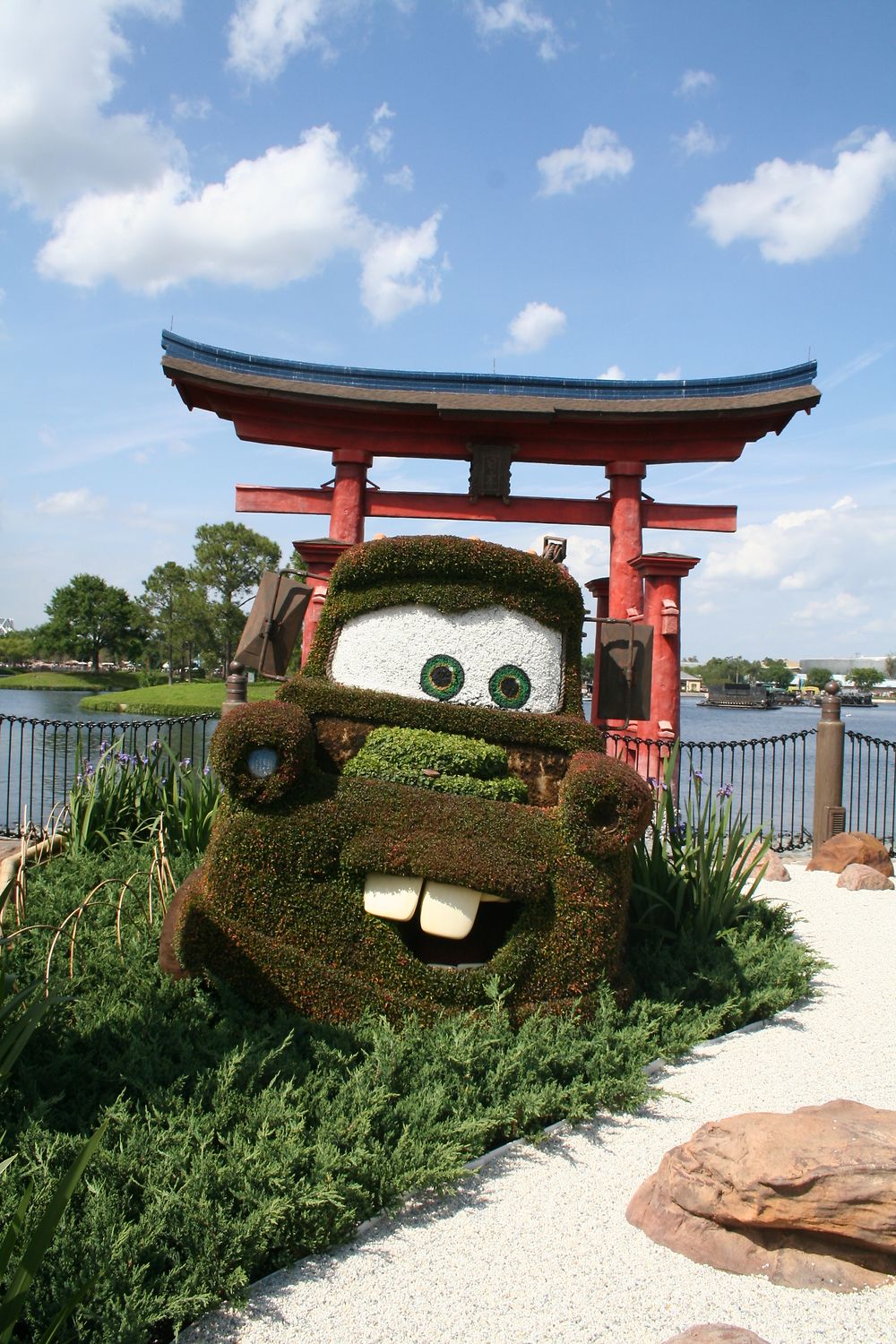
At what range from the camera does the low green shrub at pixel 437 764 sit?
368 centimetres

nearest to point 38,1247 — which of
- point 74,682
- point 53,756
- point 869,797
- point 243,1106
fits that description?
point 243,1106

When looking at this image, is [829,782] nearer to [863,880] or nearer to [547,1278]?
[863,880]

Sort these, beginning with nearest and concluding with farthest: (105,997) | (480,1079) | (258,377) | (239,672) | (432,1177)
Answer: (432,1177), (480,1079), (105,997), (239,672), (258,377)

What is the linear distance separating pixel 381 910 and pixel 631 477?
27.1 ft

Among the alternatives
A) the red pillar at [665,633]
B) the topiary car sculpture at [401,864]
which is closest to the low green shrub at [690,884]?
the topiary car sculpture at [401,864]

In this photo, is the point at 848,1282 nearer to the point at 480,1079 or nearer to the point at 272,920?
the point at 480,1079

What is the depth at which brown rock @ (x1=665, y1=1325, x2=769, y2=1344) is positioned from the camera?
73.2 inches

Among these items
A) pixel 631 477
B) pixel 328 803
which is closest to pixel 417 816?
pixel 328 803

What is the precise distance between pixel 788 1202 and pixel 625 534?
28.9ft

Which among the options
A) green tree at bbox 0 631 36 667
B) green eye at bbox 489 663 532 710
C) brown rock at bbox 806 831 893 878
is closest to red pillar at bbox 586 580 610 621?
brown rock at bbox 806 831 893 878

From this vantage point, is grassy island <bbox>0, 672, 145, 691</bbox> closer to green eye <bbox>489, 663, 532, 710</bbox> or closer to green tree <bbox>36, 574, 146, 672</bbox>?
green tree <bbox>36, 574, 146, 672</bbox>

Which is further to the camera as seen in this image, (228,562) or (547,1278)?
(228,562)

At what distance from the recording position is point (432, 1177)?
261 centimetres

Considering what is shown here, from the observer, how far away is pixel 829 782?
884cm
